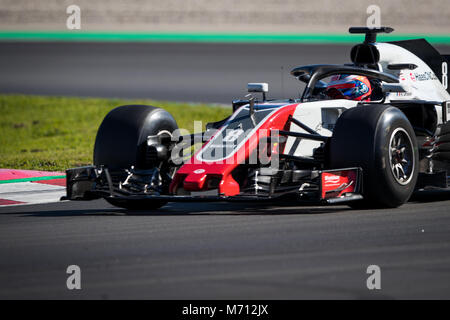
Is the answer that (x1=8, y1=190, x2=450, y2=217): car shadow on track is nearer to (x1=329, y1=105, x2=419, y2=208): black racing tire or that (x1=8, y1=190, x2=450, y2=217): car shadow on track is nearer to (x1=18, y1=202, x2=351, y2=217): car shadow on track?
(x1=18, y1=202, x2=351, y2=217): car shadow on track

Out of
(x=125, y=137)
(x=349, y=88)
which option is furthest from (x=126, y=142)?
(x=349, y=88)

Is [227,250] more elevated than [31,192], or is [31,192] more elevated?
[227,250]

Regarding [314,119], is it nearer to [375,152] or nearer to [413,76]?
[375,152]

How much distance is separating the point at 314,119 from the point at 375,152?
0.99 meters

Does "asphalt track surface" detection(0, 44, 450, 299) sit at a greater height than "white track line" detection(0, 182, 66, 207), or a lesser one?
greater

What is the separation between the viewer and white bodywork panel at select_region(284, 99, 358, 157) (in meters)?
9.06

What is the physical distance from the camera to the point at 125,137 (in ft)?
30.9

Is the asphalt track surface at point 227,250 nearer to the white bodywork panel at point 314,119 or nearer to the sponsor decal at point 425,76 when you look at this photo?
the white bodywork panel at point 314,119

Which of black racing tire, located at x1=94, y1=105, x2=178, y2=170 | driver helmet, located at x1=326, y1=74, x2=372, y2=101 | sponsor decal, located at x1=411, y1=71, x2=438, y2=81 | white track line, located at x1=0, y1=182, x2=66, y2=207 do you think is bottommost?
white track line, located at x1=0, y1=182, x2=66, y2=207

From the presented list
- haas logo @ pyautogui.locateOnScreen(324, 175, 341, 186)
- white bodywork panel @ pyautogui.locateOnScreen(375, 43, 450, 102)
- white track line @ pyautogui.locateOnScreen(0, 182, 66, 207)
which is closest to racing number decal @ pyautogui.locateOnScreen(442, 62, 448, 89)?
white bodywork panel @ pyautogui.locateOnScreen(375, 43, 450, 102)

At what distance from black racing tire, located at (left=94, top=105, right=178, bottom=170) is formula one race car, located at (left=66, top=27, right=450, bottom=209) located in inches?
0.4

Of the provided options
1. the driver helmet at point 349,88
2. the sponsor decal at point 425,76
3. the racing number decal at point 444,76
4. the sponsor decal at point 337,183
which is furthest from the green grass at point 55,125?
the sponsor decal at point 337,183

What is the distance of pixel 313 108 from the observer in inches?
362
